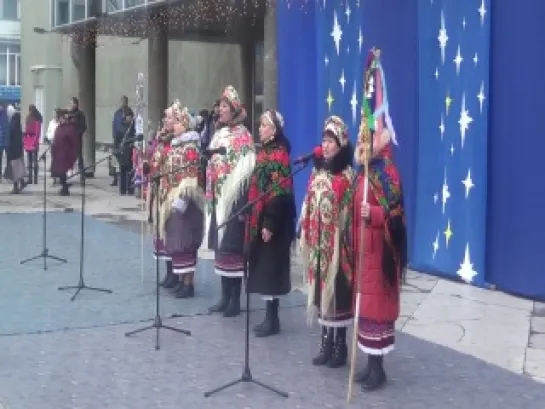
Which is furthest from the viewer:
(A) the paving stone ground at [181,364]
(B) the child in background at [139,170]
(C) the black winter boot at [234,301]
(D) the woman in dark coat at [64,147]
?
(D) the woman in dark coat at [64,147]

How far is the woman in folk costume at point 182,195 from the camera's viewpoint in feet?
26.3

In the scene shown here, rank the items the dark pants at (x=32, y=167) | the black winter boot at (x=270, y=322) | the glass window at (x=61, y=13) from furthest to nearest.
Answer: the glass window at (x=61, y=13)
the dark pants at (x=32, y=167)
the black winter boot at (x=270, y=322)

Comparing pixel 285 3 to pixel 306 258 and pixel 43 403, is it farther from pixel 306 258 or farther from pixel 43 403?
pixel 43 403

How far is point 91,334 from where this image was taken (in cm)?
709

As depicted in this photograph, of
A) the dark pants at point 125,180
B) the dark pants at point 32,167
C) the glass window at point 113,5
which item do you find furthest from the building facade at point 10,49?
the dark pants at point 125,180

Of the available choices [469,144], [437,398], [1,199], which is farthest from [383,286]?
[1,199]

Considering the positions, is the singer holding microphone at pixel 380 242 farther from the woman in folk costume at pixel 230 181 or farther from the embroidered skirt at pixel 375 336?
the woman in folk costume at pixel 230 181

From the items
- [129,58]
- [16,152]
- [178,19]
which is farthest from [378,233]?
[129,58]

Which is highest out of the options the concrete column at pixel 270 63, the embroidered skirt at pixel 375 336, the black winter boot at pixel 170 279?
the concrete column at pixel 270 63

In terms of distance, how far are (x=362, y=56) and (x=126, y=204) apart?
745cm

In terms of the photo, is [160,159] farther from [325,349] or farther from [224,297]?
[325,349]

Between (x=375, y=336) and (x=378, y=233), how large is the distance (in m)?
0.64

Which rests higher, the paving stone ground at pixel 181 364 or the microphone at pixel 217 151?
the microphone at pixel 217 151

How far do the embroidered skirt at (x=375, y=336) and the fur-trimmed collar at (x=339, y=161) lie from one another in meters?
1.01
